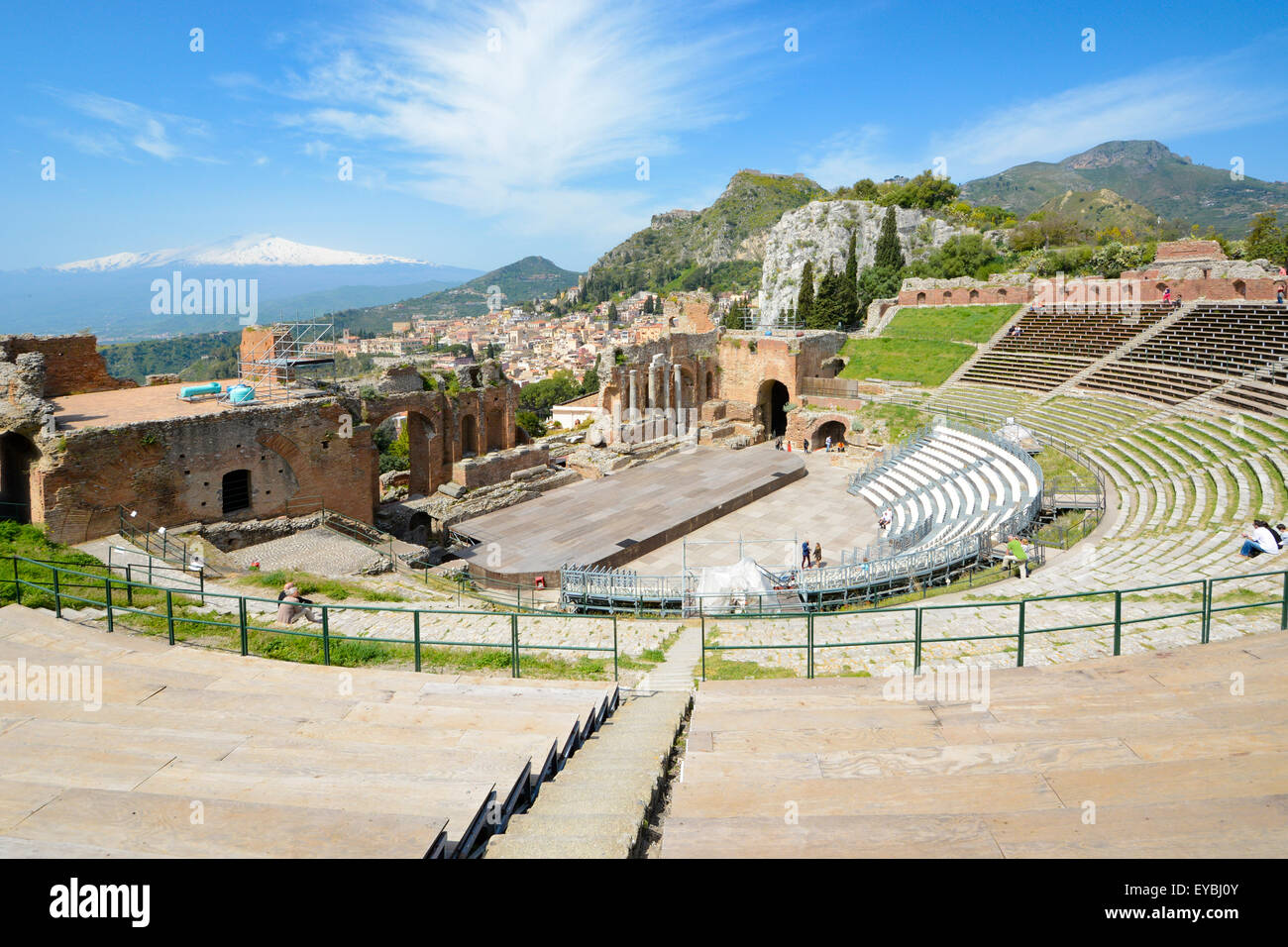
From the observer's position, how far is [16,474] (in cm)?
1714

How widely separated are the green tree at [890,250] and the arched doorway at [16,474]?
53116 millimetres

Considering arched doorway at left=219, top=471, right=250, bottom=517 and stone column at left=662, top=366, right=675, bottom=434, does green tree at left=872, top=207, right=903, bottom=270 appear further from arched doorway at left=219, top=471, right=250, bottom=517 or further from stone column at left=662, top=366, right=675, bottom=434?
arched doorway at left=219, top=471, right=250, bottom=517

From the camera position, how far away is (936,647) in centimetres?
1052

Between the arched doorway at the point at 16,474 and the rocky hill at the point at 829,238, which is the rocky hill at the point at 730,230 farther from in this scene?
the arched doorway at the point at 16,474

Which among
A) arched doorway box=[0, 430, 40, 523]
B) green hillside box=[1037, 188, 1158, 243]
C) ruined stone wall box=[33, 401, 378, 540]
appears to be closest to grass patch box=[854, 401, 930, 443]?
ruined stone wall box=[33, 401, 378, 540]

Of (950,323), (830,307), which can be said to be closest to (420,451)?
(830,307)

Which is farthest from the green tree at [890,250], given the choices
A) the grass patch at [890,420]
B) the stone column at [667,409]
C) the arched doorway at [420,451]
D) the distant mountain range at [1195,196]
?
the distant mountain range at [1195,196]

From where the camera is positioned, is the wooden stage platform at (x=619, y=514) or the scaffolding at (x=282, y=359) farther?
the wooden stage platform at (x=619, y=514)

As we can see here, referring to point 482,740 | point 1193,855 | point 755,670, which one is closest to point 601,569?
point 755,670

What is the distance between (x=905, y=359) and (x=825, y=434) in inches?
251

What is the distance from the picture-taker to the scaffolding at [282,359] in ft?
67.4
